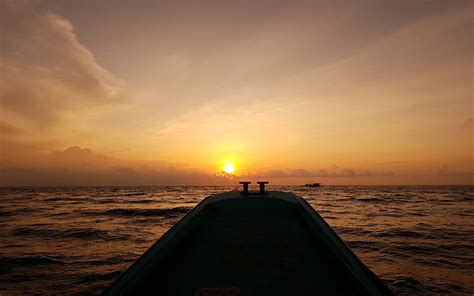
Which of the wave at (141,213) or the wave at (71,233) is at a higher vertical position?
the wave at (71,233)

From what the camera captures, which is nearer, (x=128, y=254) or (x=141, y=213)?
(x=128, y=254)

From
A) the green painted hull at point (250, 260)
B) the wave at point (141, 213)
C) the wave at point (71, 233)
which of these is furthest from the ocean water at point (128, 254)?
the wave at point (141, 213)

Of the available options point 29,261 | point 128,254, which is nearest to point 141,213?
point 128,254

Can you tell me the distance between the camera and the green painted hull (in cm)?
268

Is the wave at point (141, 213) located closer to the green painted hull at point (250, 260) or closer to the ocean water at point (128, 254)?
the ocean water at point (128, 254)

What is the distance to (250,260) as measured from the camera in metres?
3.19

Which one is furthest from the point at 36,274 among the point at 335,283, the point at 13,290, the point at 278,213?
the point at 335,283

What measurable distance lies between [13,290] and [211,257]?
6.12 metres

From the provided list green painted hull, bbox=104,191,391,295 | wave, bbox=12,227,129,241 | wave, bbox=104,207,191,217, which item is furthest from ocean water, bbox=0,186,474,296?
wave, bbox=104,207,191,217

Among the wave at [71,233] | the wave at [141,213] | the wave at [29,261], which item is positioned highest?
the wave at [29,261]

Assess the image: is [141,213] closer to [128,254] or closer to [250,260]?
[128,254]

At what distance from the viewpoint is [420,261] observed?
8.85 m

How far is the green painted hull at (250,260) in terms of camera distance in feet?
8.78

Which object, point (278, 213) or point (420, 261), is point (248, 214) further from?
point (420, 261)
